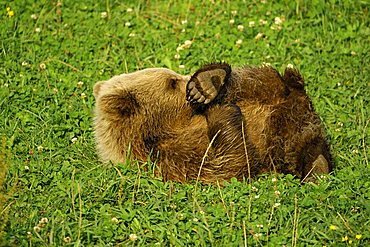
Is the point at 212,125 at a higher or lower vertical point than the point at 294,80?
lower

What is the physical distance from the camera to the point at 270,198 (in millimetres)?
5883

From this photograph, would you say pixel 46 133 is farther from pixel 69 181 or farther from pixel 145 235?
pixel 145 235

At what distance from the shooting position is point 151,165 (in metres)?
6.43

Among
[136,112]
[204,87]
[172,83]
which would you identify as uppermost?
[204,87]

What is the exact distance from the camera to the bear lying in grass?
21.1 ft

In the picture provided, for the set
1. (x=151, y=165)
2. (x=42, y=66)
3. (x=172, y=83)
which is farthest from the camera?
(x=42, y=66)

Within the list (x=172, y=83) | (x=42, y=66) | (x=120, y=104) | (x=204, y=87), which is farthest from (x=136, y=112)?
(x=42, y=66)

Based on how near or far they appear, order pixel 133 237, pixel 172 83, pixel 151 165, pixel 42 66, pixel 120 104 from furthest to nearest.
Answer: pixel 42 66
pixel 172 83
pixel 120 104
pixel 151 165
pixel 133 237

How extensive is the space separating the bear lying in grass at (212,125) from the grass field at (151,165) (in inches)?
8.7

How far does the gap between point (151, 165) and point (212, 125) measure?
0.63 m

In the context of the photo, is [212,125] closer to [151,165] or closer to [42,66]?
[151,165]

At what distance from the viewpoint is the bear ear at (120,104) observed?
668 centimetres

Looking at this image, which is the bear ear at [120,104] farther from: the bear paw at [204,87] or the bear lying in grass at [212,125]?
the bear paw at [204,87]

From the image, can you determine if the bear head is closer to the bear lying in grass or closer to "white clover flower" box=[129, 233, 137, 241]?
the bear lying in grass
